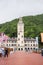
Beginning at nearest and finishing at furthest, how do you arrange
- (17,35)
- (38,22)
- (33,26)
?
(38,22), (33,26), (17,35)

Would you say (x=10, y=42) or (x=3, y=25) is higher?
(x=3, y=25)

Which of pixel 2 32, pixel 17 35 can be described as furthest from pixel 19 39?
pixel 2 32

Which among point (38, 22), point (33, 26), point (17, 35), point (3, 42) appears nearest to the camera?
point (38, 22)

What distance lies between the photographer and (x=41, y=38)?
9.48 metres

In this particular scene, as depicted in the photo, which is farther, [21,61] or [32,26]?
[32,26]

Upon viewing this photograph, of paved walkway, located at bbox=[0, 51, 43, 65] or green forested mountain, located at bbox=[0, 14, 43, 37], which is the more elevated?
green forested mountain, located at bbox=[0, 14, 43, 37]

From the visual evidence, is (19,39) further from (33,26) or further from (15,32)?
(33,26)

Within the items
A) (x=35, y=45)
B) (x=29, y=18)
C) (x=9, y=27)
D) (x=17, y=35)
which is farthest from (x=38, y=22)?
(x=17, y=35)

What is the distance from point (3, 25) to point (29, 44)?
2.32 m

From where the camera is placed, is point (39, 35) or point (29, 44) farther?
point (29, 44)

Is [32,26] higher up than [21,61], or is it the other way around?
[32,26]

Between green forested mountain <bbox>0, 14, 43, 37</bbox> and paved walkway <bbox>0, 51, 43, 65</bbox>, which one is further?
green forested mountain <bbox>0, 14, 43, 37</bbox>

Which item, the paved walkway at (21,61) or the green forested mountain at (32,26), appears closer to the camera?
the paved walkway at (21,61)

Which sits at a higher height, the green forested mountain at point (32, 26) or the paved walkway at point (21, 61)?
the green forested mountain at point (32, 26)
